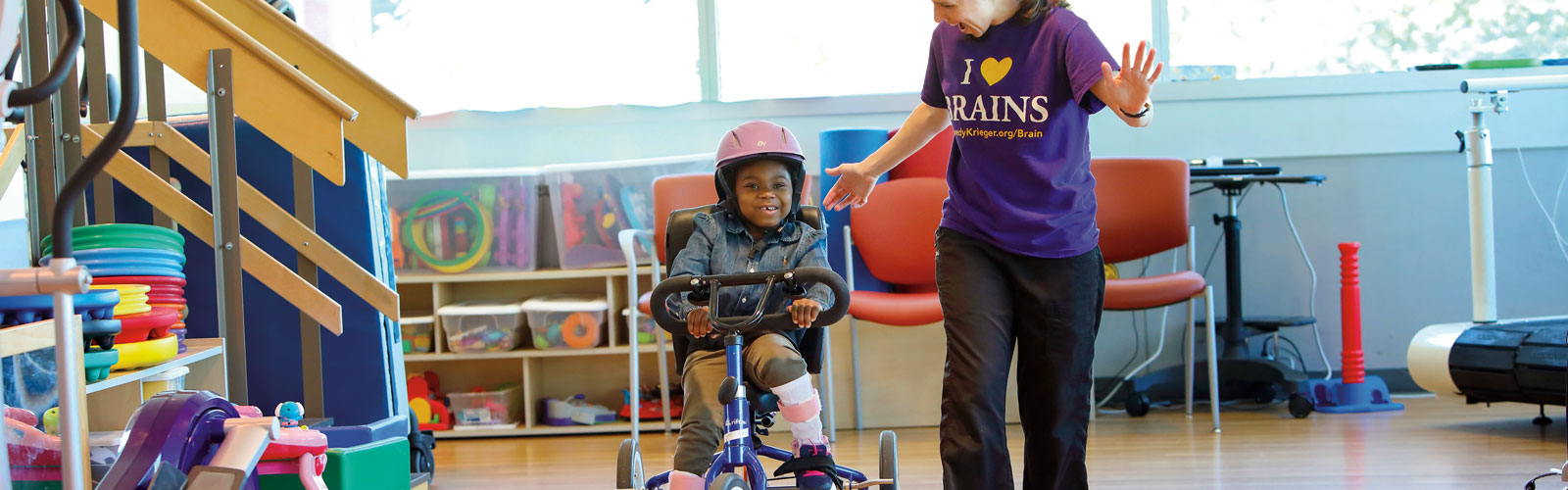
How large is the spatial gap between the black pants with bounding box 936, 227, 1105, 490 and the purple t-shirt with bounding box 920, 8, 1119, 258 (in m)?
0.05

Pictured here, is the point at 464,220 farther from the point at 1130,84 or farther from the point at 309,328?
the point at 1130,84

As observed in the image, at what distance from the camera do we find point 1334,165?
4.37 metres

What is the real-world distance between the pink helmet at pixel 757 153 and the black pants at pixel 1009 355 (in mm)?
458

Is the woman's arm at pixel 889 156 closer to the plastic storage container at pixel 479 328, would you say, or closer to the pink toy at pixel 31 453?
the pink toy at pixel 31 453

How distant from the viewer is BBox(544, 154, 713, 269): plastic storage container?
162 inches

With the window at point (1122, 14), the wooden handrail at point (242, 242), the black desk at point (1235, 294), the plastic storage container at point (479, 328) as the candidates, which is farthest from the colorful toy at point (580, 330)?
the window at point (1122, 14)

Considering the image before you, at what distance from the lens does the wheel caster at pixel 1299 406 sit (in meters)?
3.80

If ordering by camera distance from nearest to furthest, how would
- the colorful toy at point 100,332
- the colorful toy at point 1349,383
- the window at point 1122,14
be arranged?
the colorful toy at point 100,332
the colorful toy at point 1349,383
the window at point 1122,14

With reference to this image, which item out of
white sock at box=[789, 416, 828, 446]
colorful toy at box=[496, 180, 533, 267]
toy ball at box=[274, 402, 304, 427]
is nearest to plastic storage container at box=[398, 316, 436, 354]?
colorful toy at box=[496, 180, 533, 267]

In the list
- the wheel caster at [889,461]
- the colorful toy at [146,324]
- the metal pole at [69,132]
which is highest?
the metal pole at [69,132]

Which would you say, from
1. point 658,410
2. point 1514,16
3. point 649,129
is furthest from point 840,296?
point 1514,16

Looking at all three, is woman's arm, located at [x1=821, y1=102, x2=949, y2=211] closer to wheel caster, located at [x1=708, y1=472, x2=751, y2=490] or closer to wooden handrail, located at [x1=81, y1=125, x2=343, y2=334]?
wheel caster, located at [x1=708, y1=472, x2=751, y2=490]

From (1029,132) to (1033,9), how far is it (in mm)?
210

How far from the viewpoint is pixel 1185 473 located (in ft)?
9.83
